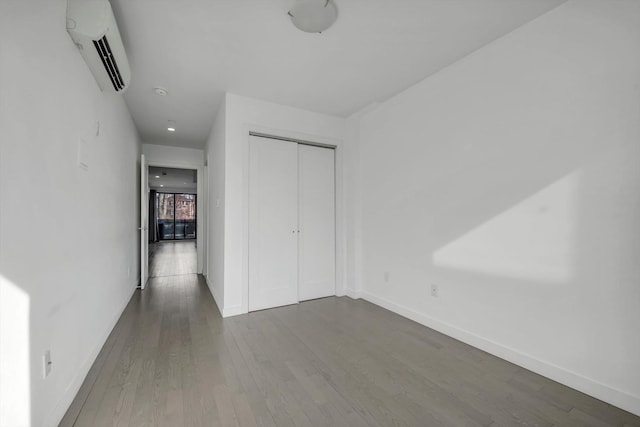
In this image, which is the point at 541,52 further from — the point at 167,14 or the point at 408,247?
the point at 167,14

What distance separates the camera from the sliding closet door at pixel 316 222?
3.64 meters

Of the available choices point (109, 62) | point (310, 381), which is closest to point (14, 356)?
point (310, 381)

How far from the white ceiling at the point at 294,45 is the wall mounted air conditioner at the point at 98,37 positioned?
8.7 inches

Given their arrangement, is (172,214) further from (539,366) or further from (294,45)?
(539,366)

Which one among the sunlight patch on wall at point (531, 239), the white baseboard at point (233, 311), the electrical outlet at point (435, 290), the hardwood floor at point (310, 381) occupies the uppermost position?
the sunlight patch on wall at point (531, 239)

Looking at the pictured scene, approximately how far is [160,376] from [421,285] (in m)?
2.38

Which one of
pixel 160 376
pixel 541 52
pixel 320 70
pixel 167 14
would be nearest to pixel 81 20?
pixel 167 14

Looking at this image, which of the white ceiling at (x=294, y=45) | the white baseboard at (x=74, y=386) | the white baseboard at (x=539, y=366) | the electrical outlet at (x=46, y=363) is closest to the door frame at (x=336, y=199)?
the white ceiling at (x=294, y=45)

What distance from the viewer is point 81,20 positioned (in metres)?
1.58

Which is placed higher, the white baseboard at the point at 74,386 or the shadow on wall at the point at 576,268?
the shadow on wall at the point at 576,268

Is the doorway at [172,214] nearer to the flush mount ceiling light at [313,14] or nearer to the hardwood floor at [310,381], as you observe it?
the hardwood floor at [310,381]

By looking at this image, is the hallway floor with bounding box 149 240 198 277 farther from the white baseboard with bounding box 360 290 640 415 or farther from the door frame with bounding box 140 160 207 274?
the white baseboard with bounding box 360 290 640 415

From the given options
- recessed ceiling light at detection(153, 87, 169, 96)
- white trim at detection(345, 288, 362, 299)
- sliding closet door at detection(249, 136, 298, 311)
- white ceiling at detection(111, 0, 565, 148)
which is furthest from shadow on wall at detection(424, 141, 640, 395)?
recessed ceiling light at detection(153, 87, 169, 96)

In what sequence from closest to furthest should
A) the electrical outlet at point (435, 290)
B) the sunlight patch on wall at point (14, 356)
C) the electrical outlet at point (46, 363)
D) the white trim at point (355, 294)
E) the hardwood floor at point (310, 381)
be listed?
the sunlight patch on wall at point (14, 356) < the electrical outlet at point (46, 363) < the hardwood floor at point (310, 381) < the electrical outlet at point (435, 290) < the white trim at point (355, 294)
